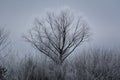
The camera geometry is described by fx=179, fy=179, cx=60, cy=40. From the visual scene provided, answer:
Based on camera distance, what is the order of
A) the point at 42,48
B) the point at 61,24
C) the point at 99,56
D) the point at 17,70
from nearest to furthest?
1. the point at 17,70
2. the point at 99,56
3. the point at 42,48
4. the point at 61,24

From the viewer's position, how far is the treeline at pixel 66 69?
6.78 metres

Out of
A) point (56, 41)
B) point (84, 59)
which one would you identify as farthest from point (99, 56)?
point (56, 41)

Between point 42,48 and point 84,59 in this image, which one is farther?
point 42,48

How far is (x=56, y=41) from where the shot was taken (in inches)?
865

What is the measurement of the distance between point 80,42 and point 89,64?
14795mm

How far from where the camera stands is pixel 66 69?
7.30m

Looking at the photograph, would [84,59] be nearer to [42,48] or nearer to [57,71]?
[57,71]

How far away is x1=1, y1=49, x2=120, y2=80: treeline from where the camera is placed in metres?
6.78

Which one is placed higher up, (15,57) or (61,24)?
(61,24)

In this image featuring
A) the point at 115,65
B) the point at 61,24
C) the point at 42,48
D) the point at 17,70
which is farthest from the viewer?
the point at 61,24

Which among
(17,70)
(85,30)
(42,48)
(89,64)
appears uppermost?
(85,30)

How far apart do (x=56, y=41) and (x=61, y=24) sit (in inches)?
98.6

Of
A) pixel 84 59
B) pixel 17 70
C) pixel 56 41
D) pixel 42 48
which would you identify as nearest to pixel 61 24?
pixel 56 41

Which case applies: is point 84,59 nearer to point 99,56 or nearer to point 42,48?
point 99,56
